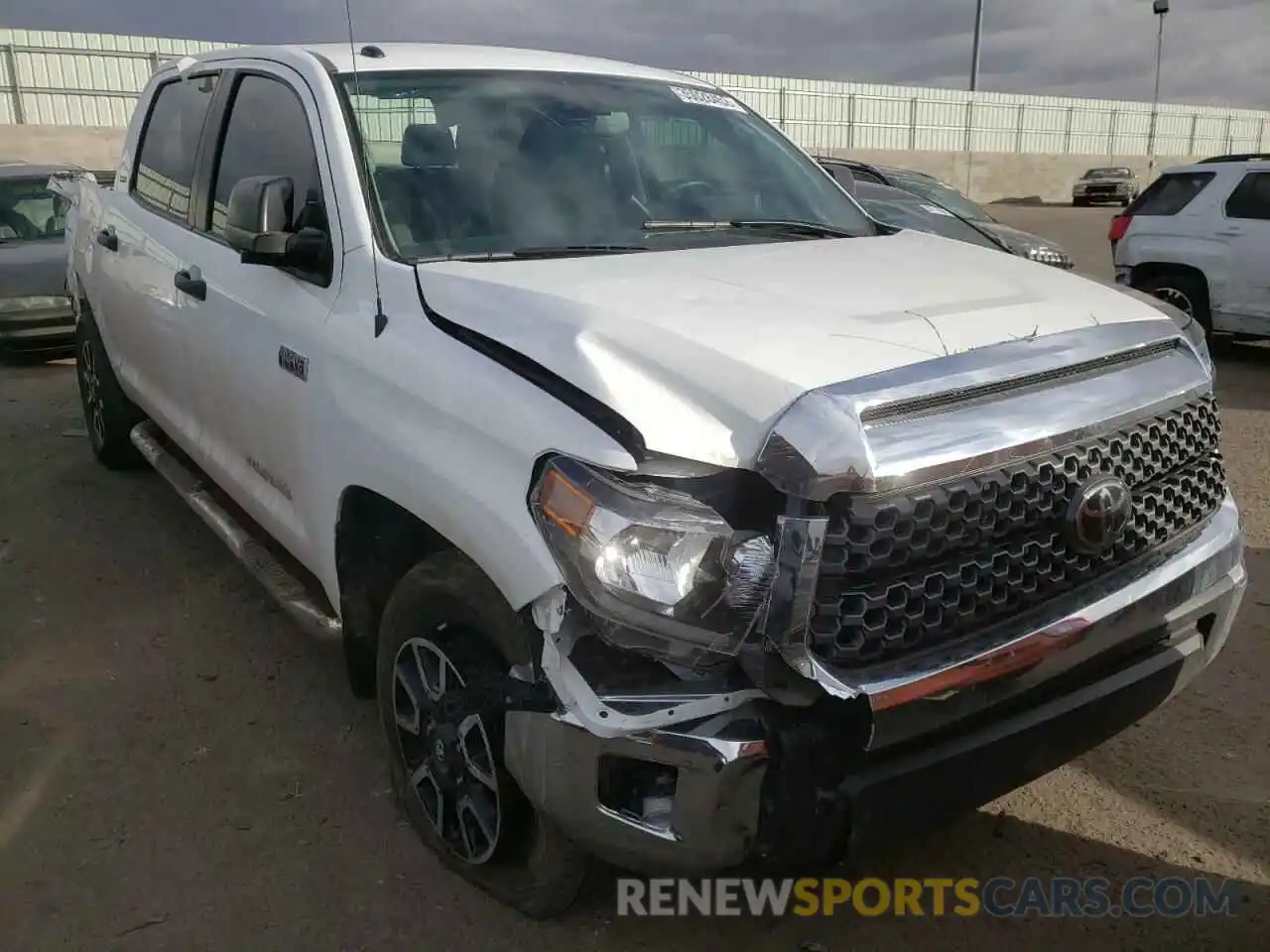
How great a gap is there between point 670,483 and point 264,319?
1784mm

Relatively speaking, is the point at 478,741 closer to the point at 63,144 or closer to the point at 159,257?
the point at 159,257

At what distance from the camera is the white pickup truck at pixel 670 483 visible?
6.78 feet

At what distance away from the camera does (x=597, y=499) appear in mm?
2082

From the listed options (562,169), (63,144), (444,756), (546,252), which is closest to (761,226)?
(562,169)

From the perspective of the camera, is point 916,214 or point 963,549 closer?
point 963,549

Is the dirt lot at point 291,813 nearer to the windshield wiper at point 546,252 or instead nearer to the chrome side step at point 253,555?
the chrome side step at point 253,555

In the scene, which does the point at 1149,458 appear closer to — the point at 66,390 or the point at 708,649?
the point at 708,649

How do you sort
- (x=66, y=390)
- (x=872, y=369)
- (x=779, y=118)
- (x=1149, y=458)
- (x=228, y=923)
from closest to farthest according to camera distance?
(x=872, y=369) < (x=1149, y=458) < (x=228, y=923) < (x=66, y=390) < (x=779, y=118)

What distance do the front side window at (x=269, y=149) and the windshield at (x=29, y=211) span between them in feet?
22.6

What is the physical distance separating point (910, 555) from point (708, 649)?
16.9 inches

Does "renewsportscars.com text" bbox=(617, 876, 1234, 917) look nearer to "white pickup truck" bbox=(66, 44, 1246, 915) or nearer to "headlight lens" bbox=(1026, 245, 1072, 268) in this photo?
"white pickup truck" bbox=(66, 44, 1246, 915)

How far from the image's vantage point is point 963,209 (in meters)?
11.3

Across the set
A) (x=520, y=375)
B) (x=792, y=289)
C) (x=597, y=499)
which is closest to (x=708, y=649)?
(x=597, y=499)

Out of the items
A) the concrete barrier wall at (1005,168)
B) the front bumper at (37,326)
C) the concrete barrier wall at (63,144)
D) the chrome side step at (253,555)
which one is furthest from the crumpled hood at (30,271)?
the concrete barrier wall at (1005,168)
